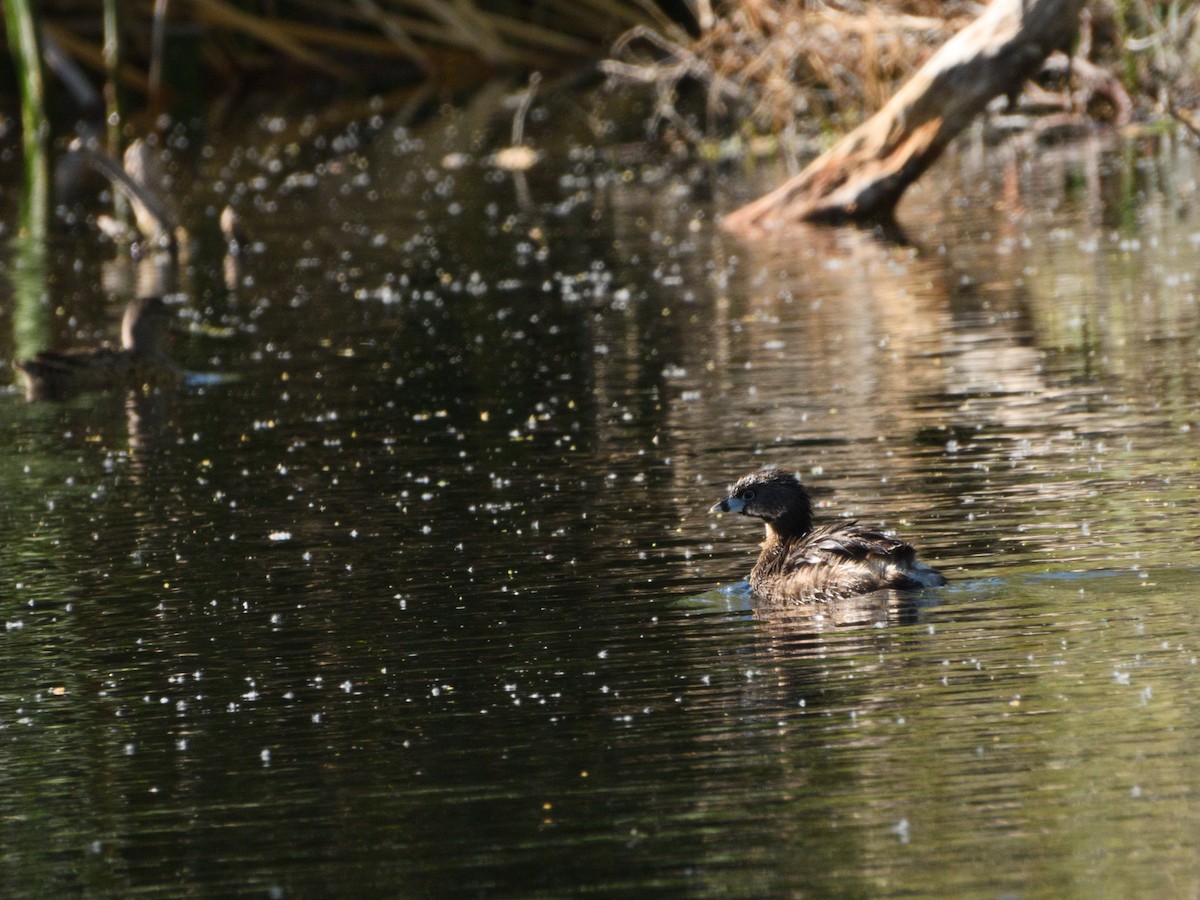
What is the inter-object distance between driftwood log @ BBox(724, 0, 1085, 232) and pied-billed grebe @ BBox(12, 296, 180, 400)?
30.9 ft

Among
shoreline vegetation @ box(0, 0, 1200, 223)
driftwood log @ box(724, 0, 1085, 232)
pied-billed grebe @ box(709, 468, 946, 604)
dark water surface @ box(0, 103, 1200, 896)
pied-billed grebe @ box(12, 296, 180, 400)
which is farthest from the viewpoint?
shoreline vegetation @ box(0, 0, 1200, 223)

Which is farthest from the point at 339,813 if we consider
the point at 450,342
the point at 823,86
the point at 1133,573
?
the point at 823,86

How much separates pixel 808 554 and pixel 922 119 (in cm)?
1520

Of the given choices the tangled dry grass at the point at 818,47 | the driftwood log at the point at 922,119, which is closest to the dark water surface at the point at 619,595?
the driftwood log at the point at 922,119

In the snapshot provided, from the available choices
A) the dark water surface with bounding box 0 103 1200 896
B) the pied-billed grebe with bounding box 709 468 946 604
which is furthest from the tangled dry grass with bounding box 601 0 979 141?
the pied-billed grebe with bounding box 709 468 946 604

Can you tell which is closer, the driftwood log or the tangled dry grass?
the driftwood log

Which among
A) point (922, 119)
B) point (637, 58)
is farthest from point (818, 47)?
point (637, 58)

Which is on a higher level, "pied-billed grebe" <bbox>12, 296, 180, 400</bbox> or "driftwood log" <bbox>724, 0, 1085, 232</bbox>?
"driftwood log" <bbox>724, 0, 1085, 232</bbox>

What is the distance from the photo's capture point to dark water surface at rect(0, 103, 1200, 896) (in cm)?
775

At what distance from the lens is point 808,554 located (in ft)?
36.1

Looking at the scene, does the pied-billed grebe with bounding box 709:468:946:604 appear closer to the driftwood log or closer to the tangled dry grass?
the driftwood log

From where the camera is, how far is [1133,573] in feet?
34.7

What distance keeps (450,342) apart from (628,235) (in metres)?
7.56

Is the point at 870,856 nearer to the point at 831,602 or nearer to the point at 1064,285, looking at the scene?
the point at 831,602
